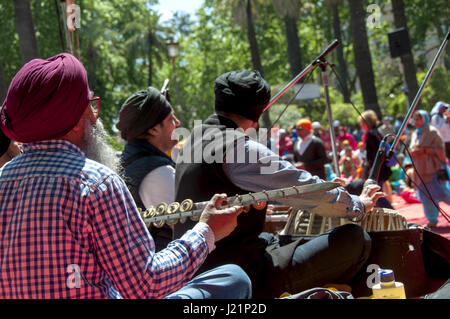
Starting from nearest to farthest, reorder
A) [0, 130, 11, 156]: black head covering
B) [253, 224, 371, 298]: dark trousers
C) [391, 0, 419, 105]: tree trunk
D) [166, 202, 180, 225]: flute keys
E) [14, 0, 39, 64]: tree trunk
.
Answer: [166, 202, 180, 225]: flute keys, [253, 224, 371, 298]: dark trousers, [0, 130, 11, 156]: black head covering, [14, 0, 39, 64]: tree trunk, [391, 0, 419, 105]: tree trunk

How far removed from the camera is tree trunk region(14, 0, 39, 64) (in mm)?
11484

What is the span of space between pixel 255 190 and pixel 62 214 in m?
1.50

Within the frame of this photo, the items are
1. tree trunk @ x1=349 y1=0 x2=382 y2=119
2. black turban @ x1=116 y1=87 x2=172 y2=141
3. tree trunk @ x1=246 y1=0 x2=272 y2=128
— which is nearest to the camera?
black turban @ x1=116 y1=87 x2=172 y2=141

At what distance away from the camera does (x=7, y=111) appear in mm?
1998

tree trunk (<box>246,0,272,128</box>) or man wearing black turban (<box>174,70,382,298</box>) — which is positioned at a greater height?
tree trunk (<box>246,0,272,128</box>)

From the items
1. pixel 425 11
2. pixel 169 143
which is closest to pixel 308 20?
pixel 425 11

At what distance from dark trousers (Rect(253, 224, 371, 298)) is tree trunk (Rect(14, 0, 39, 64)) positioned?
9.37 metres

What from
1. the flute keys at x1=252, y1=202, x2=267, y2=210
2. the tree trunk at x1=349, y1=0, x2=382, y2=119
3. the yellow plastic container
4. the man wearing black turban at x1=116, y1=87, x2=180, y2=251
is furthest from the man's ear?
the tree trunk at x1=349, y1=0, x2=382, y2=119

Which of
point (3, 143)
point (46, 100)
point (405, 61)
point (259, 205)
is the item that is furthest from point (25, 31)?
point (46, 100)

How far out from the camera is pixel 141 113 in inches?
158

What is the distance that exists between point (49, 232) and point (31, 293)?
21 cm

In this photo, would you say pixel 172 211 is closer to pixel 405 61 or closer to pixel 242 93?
pixel 242 93

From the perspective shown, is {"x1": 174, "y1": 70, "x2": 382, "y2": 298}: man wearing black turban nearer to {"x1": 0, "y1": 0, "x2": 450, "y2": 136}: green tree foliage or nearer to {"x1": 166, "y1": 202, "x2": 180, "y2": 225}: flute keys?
{"x1": 166, "y1": 202, "x2": 180, "y2": 225}: flute keys
